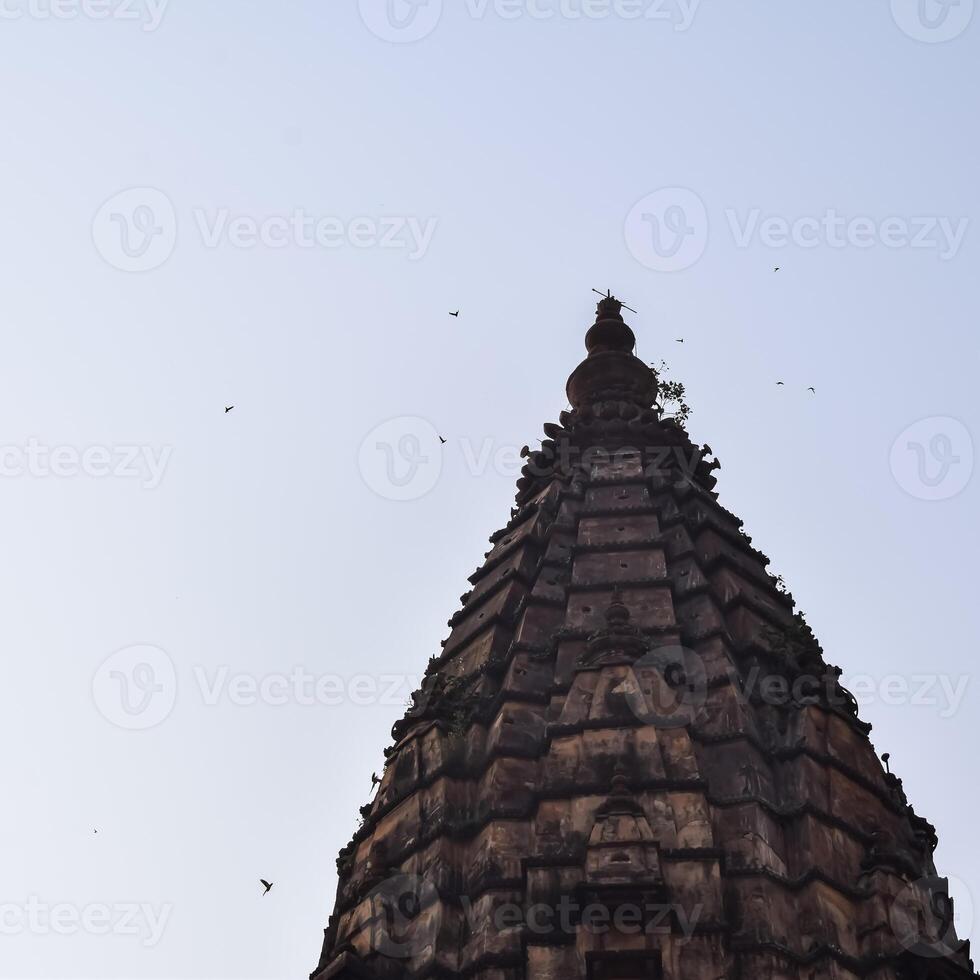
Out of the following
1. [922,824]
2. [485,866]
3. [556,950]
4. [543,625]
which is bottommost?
[556,950]

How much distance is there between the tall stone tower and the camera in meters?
22.6

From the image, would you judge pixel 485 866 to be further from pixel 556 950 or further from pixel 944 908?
pixel 944 908

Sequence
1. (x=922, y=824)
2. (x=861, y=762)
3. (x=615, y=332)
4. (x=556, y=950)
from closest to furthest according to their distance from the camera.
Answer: (x=556, y=950) → (x=861, y=762) → (x=922, y=824) → (x=615, y=332)

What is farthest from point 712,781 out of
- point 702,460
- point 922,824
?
point 702,460

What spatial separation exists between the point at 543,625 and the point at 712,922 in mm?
8417

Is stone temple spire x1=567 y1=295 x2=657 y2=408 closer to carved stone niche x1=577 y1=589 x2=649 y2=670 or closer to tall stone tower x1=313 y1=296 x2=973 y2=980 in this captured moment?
tall stone tower x1=313 y1=296 x2=973 y2=980

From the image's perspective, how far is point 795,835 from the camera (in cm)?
2461

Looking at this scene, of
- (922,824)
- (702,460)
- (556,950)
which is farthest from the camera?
(702,460)

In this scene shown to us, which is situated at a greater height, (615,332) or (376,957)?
(615,332)
